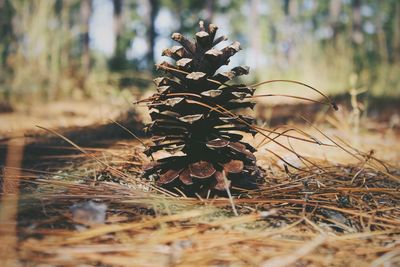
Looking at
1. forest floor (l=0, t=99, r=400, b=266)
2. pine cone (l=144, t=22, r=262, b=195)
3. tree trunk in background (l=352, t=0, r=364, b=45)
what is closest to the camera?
forest floor (l=0, t=99, r=400, b=266)

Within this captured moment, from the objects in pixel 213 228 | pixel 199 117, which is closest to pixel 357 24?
pixel 199 117

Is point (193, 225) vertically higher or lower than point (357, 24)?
lower

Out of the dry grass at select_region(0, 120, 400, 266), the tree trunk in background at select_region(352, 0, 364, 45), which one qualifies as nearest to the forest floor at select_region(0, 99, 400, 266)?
the dry grass at select_region(0, 120, 400, 266)

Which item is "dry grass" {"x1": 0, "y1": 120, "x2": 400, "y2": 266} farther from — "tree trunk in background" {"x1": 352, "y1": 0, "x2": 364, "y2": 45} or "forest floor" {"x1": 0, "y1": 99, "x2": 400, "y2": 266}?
"tree trunk in background" {"x1": 352, "y1": 0, "x2": 364, "y2": 45}

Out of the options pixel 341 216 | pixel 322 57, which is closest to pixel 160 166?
pixel 341 216

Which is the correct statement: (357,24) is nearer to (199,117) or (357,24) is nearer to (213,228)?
(199,117)

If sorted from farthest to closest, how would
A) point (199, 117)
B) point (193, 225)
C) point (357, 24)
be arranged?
1. point (357, 24)
2. point (199, 117)
3. point (193, 225)

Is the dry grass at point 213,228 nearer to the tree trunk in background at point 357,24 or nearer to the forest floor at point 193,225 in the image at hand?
the forest floor at point 193,225

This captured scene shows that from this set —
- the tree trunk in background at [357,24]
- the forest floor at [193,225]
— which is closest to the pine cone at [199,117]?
the forest floor at [193,225]
